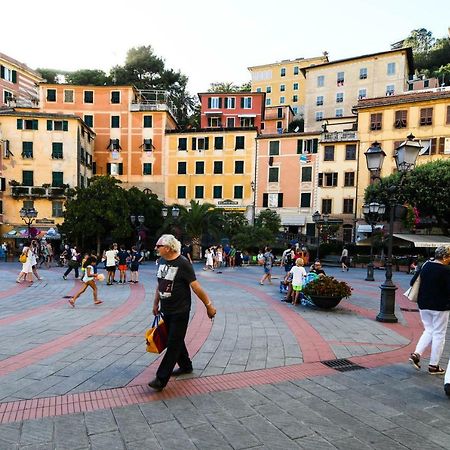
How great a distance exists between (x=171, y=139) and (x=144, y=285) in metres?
31.4

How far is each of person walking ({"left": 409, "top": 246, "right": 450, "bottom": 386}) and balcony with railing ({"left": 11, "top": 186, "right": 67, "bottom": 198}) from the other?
127ft

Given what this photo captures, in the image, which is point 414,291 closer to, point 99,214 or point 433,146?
point 99,214

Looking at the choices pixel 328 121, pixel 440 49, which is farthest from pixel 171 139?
pixel 440 49

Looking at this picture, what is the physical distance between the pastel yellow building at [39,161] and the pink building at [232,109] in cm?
1664

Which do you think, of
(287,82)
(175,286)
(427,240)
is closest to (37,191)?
(427,240)

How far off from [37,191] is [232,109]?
25126 millimetres

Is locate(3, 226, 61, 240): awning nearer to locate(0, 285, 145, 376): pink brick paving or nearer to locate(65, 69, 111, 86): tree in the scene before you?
locate(65, 69, 111, 86): tree

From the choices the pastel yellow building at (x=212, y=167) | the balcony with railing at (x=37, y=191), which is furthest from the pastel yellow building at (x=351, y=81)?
the balcony with railing at (x=37, y=191)

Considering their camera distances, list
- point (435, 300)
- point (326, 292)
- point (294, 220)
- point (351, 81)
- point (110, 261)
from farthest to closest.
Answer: point (351, 81) < point (294, 220) < point (110, 261) < point (326, 292) < point (435, 300)

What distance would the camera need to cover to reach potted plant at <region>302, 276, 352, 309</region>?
1002 cm

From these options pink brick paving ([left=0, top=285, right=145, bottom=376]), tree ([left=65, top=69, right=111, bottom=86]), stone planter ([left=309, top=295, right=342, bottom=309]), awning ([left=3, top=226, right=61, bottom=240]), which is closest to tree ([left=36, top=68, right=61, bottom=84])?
tree ([left=65, top=69, right=111, bottom=86])

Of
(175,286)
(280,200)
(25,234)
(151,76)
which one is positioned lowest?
(25,234)

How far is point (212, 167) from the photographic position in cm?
4372

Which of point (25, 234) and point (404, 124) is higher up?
point (404, 124)
